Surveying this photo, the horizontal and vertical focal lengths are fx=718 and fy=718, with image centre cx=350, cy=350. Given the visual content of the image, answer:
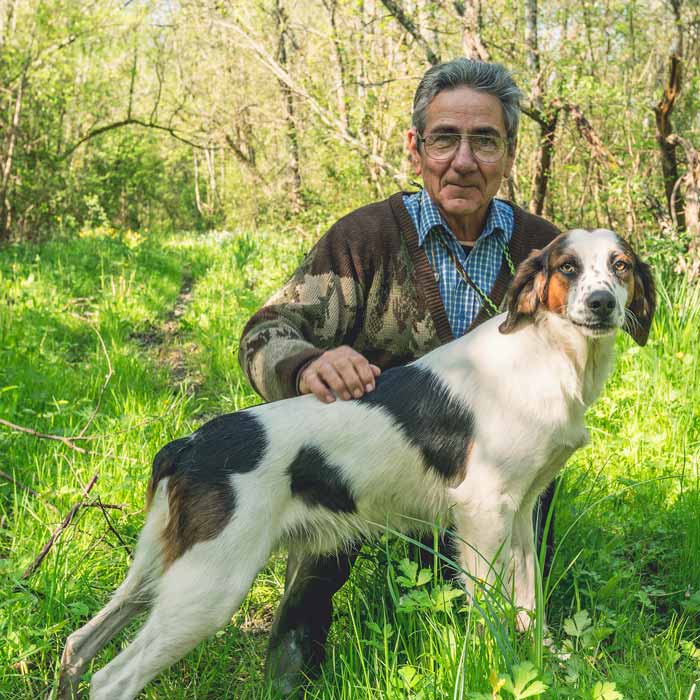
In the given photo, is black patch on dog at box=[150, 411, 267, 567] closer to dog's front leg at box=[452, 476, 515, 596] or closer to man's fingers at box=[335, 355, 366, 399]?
Result: man's fingers at box=[335, 355, 366, 399]

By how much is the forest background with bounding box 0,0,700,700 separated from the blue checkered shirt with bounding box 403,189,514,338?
924 millimetres

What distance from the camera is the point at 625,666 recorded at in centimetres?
207

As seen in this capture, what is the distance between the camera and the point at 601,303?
7.03ft

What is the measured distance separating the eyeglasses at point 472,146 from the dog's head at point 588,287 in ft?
2.16

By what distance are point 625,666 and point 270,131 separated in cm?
1851

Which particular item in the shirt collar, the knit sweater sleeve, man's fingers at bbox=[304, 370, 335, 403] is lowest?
man's fingers at bbox=[304, 370, 335, 403]

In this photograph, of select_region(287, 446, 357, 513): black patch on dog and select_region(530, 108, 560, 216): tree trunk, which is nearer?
select_region(287, 446, 357, 513): black patch on dog

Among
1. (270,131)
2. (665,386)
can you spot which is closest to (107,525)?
(665,386)

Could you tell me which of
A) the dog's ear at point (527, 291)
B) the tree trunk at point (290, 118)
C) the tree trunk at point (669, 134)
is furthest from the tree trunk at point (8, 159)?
the dog's ear at point (527, 291)

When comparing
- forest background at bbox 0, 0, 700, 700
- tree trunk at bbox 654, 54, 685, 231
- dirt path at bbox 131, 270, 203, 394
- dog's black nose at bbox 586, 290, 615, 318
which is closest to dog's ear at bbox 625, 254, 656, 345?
dog's black nose at bbox 586, 290, 615, 318

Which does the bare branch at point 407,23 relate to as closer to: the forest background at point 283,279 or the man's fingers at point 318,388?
the forest background at point 283,279

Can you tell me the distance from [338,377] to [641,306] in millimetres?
1030

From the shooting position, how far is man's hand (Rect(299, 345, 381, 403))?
2.32m

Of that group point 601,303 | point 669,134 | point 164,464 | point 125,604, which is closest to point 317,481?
point 164,464
